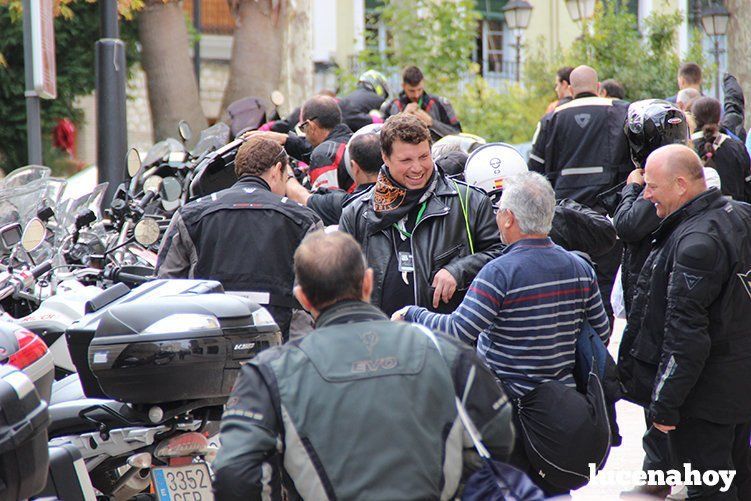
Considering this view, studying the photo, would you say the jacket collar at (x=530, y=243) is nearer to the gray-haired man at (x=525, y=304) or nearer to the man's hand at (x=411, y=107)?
the gray-haired man at (x=525, y=304)


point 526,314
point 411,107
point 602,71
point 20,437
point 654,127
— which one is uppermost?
point 602,71

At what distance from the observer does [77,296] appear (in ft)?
20.2

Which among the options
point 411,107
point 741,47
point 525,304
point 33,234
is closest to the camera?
point 525,304

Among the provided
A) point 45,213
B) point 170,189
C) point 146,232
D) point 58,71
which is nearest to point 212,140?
point 170,189

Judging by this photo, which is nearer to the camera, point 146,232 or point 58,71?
point 146,232

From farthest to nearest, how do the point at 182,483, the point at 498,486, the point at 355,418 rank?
the point at 182,483, the point at 498,486, the point at 355,418

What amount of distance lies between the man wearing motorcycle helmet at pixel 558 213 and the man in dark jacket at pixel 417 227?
58 centimetres

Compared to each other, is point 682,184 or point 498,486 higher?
point 682,184

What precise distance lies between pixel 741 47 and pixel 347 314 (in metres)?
15.2

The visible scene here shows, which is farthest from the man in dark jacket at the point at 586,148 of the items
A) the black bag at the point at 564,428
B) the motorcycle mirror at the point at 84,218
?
the black bag at the point at 564,428

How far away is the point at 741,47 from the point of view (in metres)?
17.2

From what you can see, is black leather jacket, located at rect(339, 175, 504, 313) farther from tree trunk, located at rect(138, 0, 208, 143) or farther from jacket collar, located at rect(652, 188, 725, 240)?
tree trunk, located at rect(138, 0, 208, 143)

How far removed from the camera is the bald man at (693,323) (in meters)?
5.33

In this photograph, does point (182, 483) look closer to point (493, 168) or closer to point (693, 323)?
point (693, 323)
